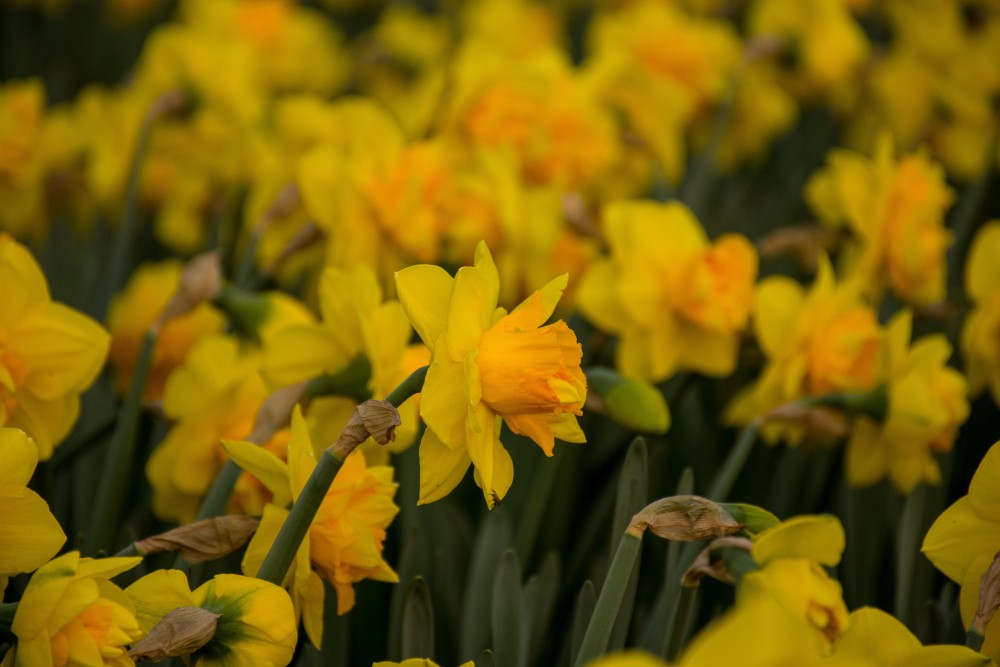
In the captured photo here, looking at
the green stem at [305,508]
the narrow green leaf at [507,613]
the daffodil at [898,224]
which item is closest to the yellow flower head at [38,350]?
the green stem at [305,508]

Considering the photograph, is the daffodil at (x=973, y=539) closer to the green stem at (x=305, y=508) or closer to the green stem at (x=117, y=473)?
the green stem at (x=305, y=508)

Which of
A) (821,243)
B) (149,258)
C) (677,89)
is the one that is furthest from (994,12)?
(149,258)

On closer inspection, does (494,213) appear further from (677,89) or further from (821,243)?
(677,89)

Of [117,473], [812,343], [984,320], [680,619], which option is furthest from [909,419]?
[117,473]

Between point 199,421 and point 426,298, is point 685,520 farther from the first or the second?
point 199,421

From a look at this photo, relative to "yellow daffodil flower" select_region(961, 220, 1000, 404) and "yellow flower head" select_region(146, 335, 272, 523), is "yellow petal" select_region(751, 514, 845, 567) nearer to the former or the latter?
"yellow flower head" select_region(146, 335, 272, 523)
